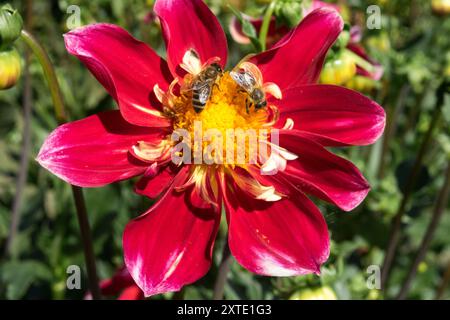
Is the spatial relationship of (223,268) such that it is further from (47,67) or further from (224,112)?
(47,67)

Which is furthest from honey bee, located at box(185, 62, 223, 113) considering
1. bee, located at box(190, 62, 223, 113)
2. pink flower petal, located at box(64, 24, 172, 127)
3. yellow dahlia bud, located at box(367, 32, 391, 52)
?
yellow dahlia bud, located at box(367, 32, 391, 52)

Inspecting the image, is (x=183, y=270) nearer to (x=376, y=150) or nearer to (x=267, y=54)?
(x=267, y=54)

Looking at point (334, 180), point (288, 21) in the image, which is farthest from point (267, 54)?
point (334, 180)

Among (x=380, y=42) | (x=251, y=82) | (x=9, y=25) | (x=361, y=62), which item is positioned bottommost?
(x=380, y=42)

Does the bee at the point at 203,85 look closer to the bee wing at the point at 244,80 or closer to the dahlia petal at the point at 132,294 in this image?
the bee wing at the point at 244,80

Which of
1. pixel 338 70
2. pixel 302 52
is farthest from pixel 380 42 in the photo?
pixel 302 52

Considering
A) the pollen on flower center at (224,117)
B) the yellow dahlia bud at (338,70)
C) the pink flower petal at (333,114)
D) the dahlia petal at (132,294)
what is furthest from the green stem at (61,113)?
the yellow dahlia bud at (338,70)
